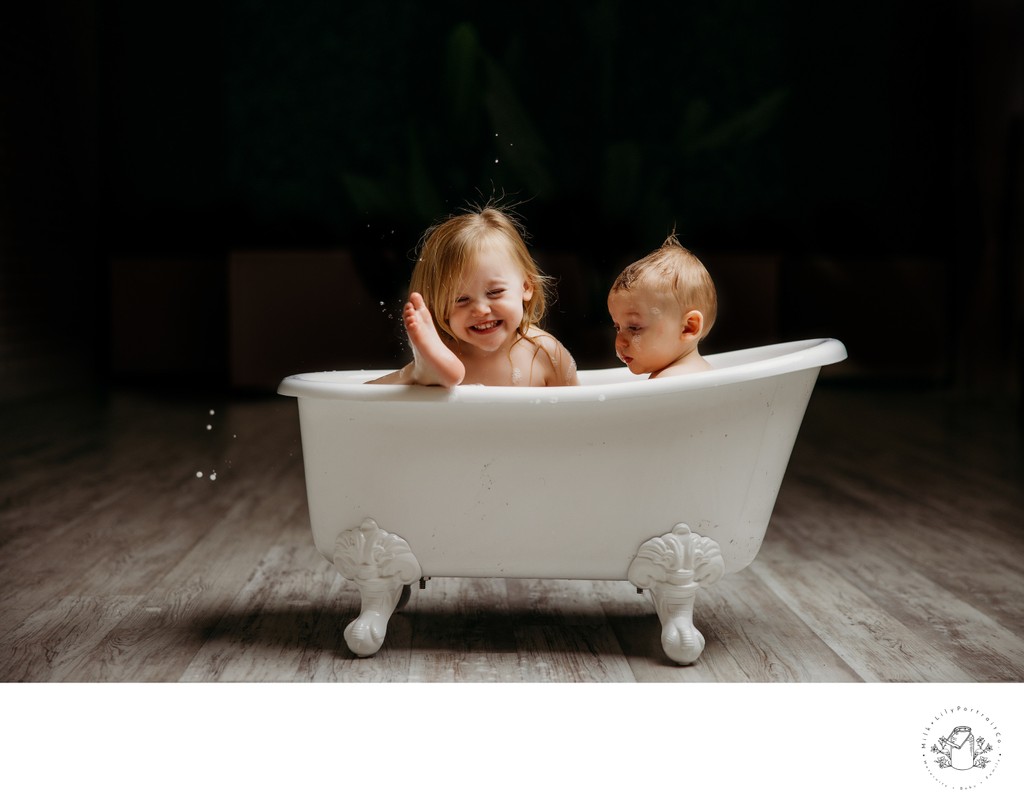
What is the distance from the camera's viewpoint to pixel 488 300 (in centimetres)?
132

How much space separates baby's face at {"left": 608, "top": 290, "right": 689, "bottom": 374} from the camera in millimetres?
1356

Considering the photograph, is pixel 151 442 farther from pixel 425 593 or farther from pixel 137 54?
pixel 137 54

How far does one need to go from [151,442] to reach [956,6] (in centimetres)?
421

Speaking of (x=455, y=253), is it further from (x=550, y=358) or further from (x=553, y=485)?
(x=553, y=485)

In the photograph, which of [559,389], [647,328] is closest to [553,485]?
[559,389]

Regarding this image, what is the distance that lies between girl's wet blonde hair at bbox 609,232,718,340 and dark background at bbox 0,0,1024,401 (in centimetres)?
343

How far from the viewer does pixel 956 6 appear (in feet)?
16.7

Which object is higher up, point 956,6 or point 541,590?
point 956,6
